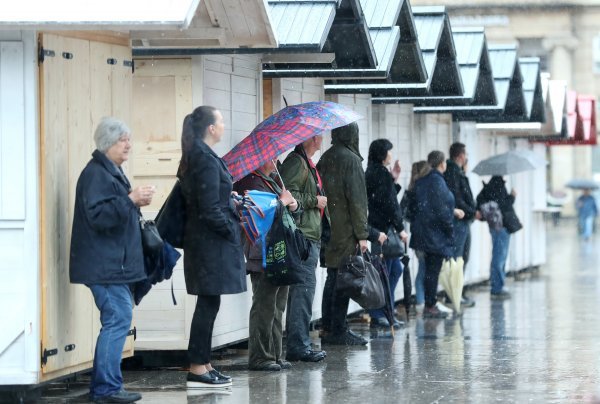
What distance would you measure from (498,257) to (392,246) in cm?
627

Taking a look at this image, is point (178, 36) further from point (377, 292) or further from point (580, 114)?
point (580, 114)

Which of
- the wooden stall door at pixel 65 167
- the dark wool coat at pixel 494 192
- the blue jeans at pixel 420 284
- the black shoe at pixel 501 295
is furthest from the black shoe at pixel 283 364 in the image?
the dark wool coat at pixel 494 192

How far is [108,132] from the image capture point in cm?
933

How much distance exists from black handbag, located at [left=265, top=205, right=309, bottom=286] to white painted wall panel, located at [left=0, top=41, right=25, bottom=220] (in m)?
2.16

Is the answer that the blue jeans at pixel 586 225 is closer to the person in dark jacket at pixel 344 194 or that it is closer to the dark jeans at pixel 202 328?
the person in dark jacket at pixel 344 194

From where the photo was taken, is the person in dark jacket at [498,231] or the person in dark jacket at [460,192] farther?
the person in dark jacket at [498,231]

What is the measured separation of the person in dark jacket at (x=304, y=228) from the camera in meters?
11.7

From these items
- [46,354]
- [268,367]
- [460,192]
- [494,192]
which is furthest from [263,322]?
[494,192]

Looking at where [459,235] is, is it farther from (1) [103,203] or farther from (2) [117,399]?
(1) [103,203]

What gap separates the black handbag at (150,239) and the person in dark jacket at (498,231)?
11.2 meters

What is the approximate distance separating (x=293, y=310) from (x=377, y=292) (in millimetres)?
1265

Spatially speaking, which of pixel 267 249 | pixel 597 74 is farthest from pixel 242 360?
pixel 597 74

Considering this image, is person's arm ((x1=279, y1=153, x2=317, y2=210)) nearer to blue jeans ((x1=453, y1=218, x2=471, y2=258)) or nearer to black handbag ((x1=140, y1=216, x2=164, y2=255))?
black handbag ((x1=140, y1=216, x2=164, y2=255))

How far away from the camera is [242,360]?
12109mm
